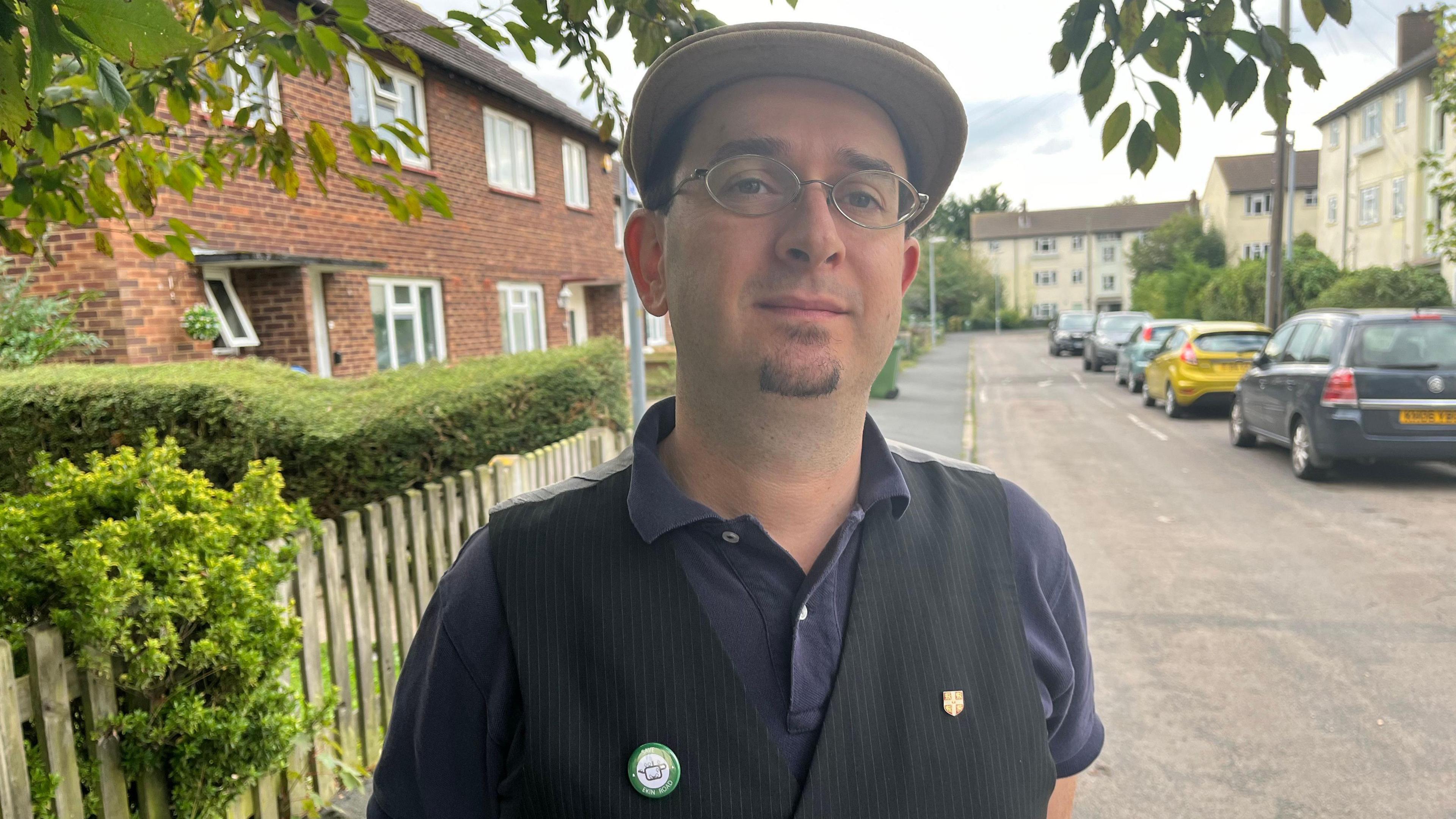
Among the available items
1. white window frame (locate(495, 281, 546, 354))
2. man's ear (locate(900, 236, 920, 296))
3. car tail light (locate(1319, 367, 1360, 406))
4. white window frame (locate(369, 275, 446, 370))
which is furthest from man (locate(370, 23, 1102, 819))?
white window frame (locate(495, 281, 546, 354))

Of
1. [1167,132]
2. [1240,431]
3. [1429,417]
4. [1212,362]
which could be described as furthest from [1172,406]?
[1167,132]

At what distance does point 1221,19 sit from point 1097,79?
0.75ft

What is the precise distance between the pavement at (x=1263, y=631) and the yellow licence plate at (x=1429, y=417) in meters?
0.69

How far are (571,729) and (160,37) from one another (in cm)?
104

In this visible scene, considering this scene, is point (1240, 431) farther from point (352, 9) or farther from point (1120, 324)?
point (1120, 324)

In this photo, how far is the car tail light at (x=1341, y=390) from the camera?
28.8 feet

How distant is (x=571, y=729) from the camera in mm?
1349

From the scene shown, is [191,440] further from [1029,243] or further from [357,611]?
[1029,243]

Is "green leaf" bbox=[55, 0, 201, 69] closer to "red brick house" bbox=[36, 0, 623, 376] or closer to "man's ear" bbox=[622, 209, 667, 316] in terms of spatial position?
"man's ear" bbox=[622, 209, 667, 316]

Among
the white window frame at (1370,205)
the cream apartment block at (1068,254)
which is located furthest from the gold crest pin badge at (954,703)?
the cream apartment block at (1068,254)

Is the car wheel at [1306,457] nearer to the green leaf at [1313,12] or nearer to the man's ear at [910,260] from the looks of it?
the green leaf at [1313,12]

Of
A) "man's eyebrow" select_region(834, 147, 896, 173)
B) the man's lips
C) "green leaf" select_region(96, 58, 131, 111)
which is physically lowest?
the man's lips

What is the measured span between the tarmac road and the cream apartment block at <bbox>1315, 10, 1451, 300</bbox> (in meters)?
22.4

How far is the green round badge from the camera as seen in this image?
4.28ft
